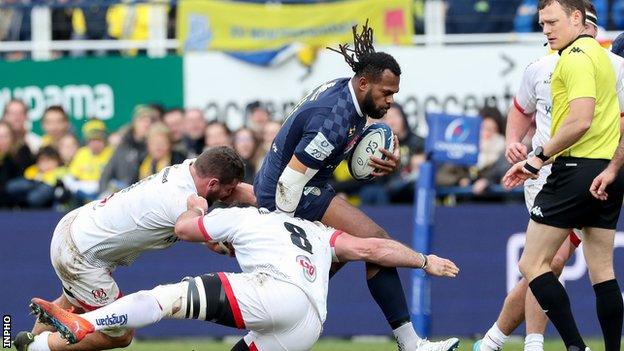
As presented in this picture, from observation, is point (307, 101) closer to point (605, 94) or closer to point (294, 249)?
point (294, 249)

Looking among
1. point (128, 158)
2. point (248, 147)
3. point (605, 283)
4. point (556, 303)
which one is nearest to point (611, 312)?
point (605, 283)

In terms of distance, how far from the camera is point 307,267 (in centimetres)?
909

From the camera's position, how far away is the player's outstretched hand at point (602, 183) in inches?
377

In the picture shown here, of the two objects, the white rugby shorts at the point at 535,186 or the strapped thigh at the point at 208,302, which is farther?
the white rugby shorts at the point at 535,186

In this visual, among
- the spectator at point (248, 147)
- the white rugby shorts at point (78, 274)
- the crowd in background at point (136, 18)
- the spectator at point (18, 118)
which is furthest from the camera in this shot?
the crowd in background at point (136, 18)

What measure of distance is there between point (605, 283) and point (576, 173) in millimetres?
781

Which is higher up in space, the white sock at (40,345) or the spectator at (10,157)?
the spectator at (10,157)

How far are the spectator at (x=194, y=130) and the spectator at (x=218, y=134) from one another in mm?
322

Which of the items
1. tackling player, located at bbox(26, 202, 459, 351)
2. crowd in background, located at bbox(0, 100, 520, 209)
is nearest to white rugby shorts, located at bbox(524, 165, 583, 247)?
tackling player, located at bbox(26, 202, 459, 351)

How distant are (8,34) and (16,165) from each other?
2.50 metres

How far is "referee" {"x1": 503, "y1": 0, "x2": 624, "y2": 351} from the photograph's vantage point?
31.3ft

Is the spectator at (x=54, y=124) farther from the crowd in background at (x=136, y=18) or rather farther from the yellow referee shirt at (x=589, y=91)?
the yellow referee shirt at (x=589, y=91)

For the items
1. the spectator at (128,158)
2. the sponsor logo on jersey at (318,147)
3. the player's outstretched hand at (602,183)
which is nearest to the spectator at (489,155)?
the spectator at (128,158)

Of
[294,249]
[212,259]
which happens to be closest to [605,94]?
[294,249]
